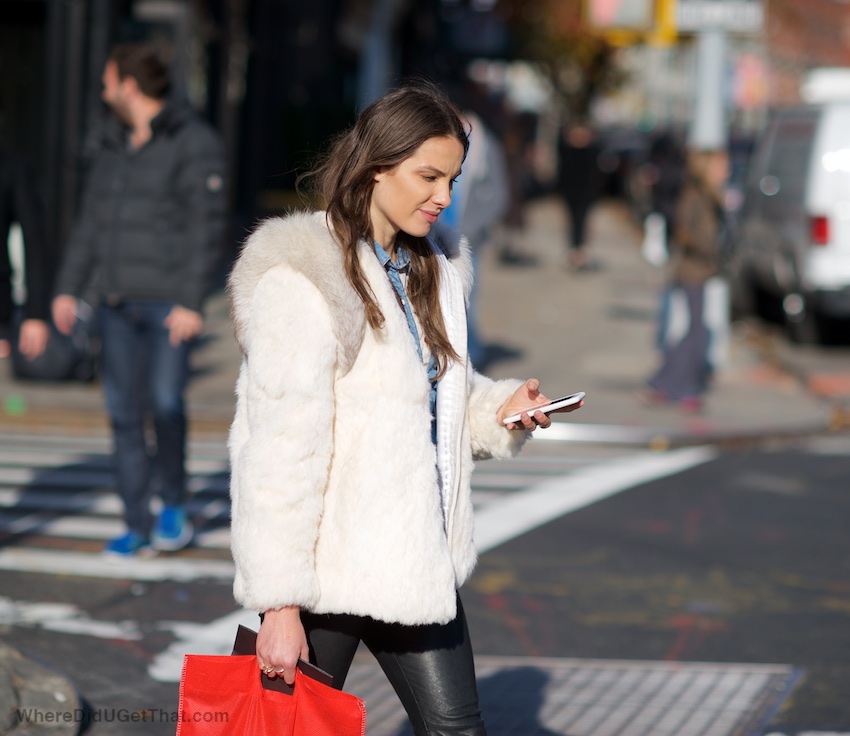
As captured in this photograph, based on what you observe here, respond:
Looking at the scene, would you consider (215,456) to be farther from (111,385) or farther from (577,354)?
(577,354)

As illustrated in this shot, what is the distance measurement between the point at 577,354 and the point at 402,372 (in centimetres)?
1085

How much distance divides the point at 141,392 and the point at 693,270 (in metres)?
5.78

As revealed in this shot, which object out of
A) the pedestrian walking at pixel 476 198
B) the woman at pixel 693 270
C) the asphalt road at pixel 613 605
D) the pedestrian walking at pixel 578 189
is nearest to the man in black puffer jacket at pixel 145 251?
the asphalt road at pixel 613 605

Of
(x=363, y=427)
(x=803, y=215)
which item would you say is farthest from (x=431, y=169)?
(x=803, y=215)

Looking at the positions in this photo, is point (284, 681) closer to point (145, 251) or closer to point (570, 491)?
point (145, 251)

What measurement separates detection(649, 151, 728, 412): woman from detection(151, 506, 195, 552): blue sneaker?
5.40 meters

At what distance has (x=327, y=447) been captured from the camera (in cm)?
292

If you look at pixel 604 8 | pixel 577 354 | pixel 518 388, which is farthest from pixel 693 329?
pixel 518 388

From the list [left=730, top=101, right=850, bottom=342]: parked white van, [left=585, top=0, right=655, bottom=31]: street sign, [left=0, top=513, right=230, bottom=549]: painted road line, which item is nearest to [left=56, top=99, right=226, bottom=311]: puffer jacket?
[left=0, top=513, right=230, bottom=549]: painted road line

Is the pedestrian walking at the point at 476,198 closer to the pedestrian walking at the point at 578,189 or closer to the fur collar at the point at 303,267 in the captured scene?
the fur collar at the point at 303,267

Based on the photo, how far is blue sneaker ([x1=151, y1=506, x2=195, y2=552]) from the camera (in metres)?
6.61

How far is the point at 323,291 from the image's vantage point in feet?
9.65

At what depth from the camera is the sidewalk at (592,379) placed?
33.4ft

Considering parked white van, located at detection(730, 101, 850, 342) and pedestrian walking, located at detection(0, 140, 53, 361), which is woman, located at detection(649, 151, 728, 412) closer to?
parked white van, located at detection(730, 101, 850, 342)
